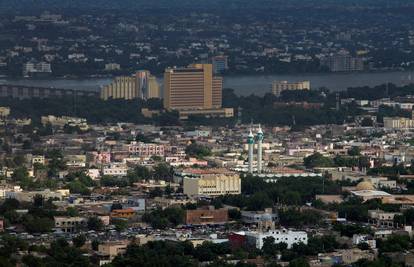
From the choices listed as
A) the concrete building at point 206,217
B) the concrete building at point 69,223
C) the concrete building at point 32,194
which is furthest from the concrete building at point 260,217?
the concrete building at point 32,194

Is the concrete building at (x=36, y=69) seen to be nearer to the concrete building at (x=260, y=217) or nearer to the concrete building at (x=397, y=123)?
the concrete building at (x=397, y=123)

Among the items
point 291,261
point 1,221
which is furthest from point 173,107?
point 291,261

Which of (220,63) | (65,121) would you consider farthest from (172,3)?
(65,121)

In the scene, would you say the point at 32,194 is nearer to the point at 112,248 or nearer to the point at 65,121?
the point at 112,248

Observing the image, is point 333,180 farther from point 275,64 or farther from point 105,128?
point 275,64

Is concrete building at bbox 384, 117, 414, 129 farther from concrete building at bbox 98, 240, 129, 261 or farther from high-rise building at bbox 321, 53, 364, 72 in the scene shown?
concrete building at bbox 98, 240, 129, 261

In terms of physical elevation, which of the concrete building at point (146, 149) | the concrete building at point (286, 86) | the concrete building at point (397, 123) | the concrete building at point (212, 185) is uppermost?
the concrete building at point (212, 185)
